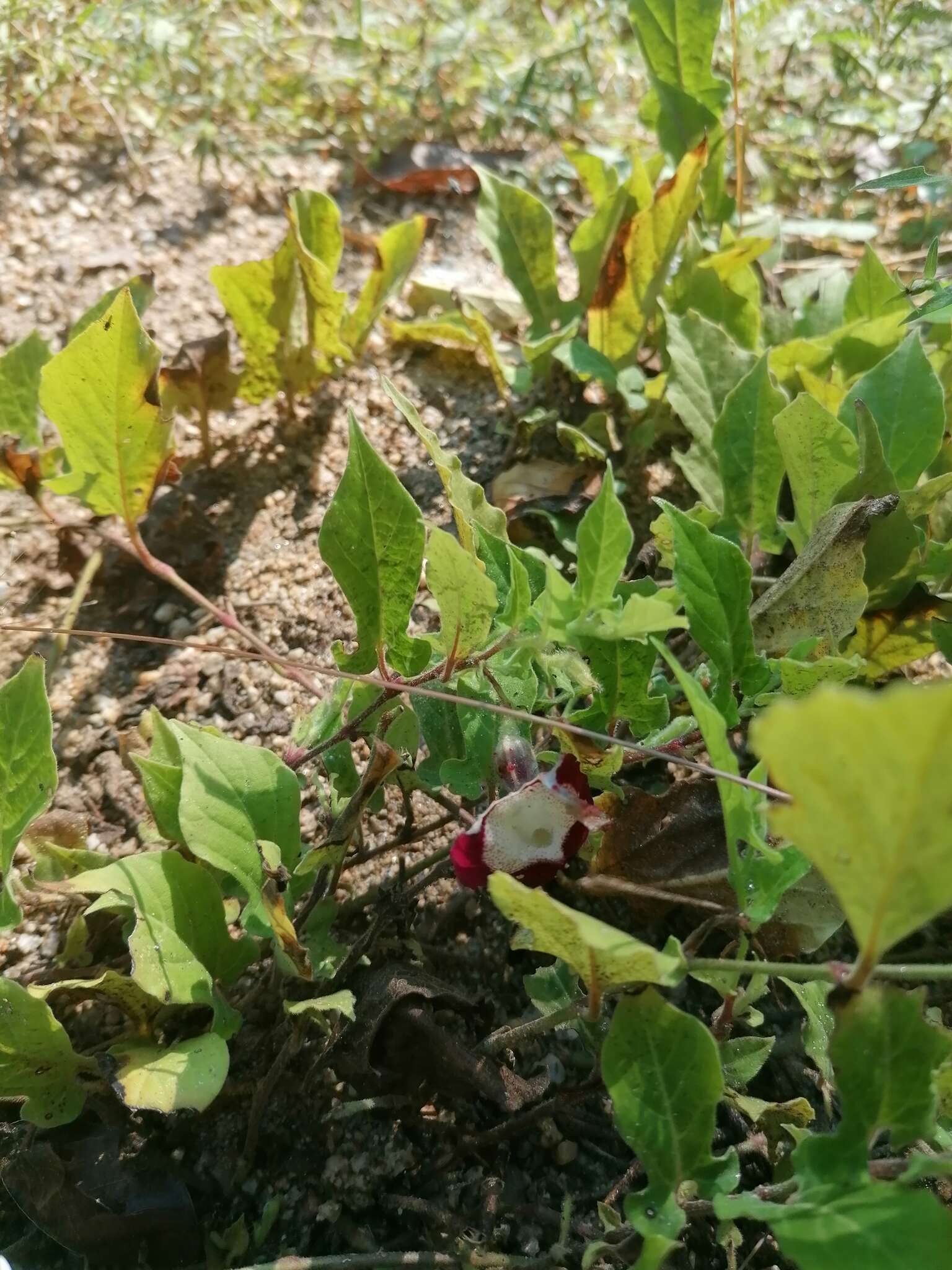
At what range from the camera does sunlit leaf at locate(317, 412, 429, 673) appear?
982mm

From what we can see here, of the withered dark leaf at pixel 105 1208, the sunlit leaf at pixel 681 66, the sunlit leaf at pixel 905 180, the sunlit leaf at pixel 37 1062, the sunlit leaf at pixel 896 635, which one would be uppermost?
the sunlit leaf at pixel 681 66

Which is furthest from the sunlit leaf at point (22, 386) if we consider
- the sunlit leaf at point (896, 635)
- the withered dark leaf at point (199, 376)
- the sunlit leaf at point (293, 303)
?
the sunlit leaf at point (896, 635)

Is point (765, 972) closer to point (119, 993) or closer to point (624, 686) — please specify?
point (624, 686)

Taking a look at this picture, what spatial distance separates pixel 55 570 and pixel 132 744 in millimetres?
411

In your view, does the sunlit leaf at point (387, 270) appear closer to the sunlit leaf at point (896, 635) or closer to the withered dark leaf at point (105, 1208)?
the sunlit leaf at point (896, 635)

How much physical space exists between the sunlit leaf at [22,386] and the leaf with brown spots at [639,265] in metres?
0.78

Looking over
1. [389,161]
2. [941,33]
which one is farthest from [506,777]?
[941,33]

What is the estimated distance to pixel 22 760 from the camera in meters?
1.01

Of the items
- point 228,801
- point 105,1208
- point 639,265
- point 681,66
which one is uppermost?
point 681,66

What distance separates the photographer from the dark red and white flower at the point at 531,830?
3.13 ft

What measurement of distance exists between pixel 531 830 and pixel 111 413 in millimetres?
693

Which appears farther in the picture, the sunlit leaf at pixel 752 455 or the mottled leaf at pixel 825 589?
the sunlit leaf at pixel 752 455

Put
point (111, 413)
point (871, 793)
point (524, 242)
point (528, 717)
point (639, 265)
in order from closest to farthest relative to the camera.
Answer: point (871, 793) < point (528, 717) < point (111, 413) < point (639, 265) < point (524, 242)

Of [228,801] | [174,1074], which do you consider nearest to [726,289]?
[228,801]
